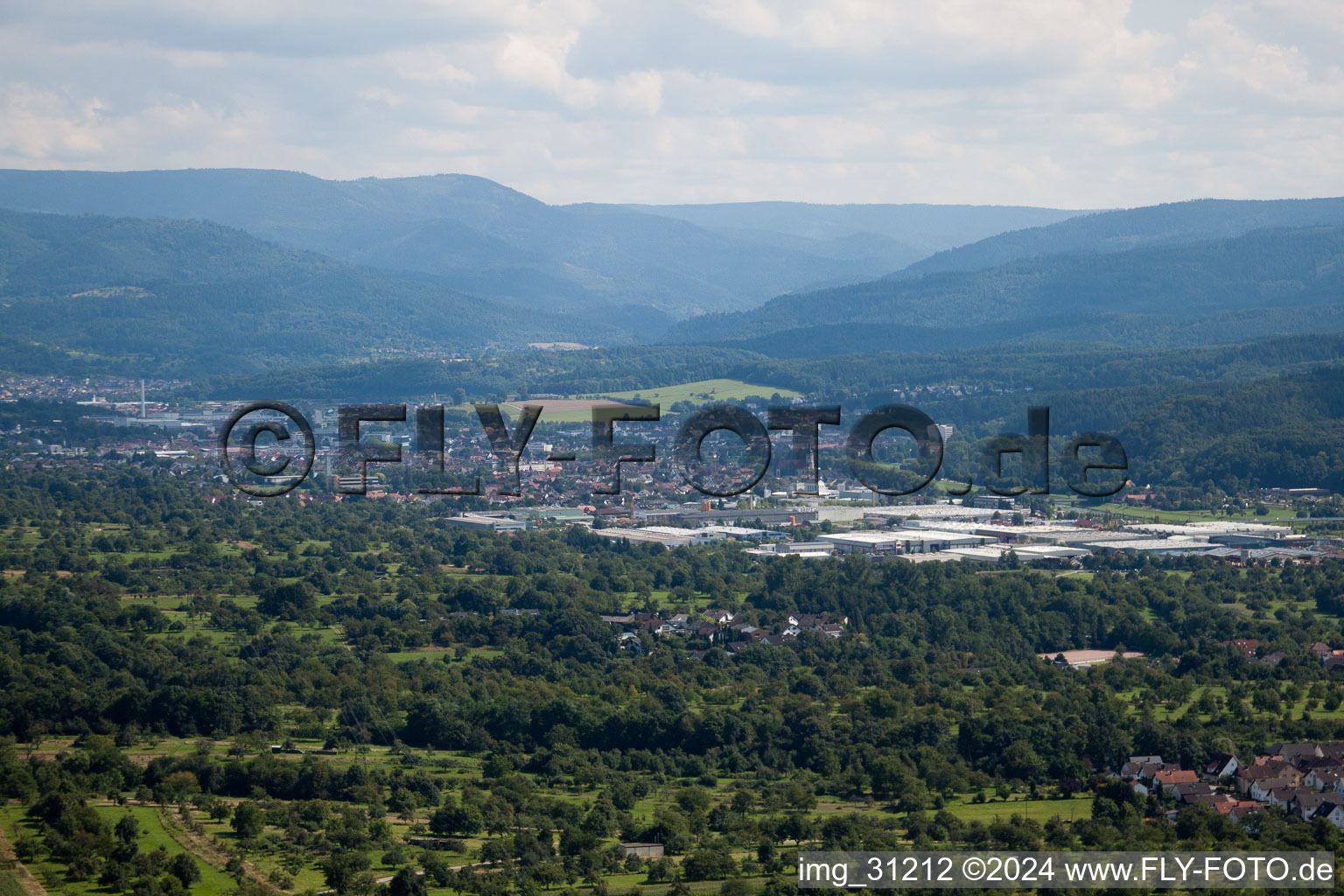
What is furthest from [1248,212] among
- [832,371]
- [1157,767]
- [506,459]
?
[1157,767]

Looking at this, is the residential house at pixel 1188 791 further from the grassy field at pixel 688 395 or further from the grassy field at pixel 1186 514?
the grassy field at pixel 688 395

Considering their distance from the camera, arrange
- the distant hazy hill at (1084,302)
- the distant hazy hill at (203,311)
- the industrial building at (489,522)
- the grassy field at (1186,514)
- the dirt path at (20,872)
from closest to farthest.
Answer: the dirt path at (20,872)
the industrial building at (489,522)
the grassy field at (1186,514)
the distant hazy hill at (1084,302)
the distant hazy hill at (203,311)

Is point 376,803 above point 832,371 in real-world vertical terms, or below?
below

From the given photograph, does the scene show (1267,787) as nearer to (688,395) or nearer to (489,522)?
(489,522)

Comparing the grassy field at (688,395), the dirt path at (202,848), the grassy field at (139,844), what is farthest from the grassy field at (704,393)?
the dirt path at (202,848)

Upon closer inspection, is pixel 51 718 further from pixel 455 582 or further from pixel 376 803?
pixel 455 582

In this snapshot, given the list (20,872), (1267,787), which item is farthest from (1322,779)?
(20,872)

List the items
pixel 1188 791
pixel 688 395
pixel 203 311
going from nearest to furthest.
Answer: pixel 1188 791 < pixel 688 395 < pixel 203 311
